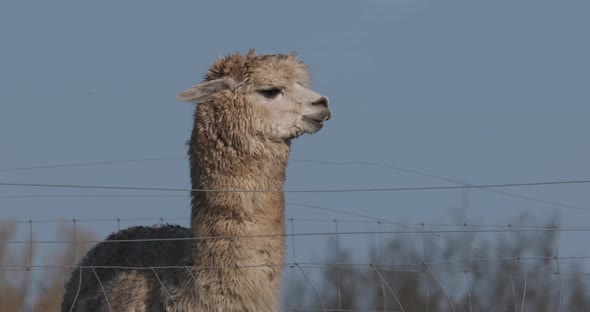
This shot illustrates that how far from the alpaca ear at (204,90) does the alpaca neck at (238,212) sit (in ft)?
0.60

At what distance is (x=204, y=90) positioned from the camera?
26.9ft

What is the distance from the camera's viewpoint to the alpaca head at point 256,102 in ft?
26.5

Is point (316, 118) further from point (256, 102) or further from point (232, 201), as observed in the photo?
point (232, 201)

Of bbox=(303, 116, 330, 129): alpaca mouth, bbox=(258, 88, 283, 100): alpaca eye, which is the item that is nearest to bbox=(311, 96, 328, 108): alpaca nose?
bbox=(303, 116, 330, 129): alpaca mouth

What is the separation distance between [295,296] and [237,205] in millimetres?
952

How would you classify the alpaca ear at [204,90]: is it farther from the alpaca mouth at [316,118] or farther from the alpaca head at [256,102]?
the alpaca mouth at [316,118]

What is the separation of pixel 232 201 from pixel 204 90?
73 centimetres

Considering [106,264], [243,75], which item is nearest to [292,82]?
[243,75]

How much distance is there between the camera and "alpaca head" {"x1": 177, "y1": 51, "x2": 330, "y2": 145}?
317 inches

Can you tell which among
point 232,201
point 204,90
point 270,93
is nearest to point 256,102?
point 270,93

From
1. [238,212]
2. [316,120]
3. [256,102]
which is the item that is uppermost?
[256,102]

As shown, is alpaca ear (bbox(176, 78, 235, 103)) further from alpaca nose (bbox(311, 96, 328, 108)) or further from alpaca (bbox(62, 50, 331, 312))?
alpaca nose (bbox(311, 96, 328, 108))

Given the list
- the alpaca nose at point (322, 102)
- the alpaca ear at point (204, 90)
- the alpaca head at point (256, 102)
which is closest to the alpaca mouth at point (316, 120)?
the alpaca head at point (256, 102)

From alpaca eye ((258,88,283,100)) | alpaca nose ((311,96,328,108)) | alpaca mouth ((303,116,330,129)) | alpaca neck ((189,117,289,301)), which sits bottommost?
alpaca neck ((189,117,289,301))
